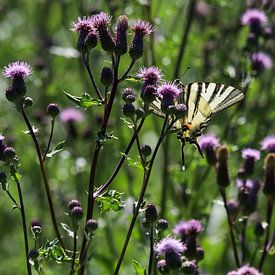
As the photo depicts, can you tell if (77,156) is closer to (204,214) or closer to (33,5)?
(204,214)

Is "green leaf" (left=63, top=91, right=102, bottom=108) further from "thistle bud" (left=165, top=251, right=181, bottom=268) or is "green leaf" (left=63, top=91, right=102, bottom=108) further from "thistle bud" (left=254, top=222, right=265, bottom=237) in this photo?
"thistle bud" (left=254, top=222, right=265, bottom=237)

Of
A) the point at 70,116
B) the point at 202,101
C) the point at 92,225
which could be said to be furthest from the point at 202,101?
the point at 70,116

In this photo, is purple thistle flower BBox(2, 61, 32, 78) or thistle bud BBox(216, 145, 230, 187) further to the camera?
thistle bud BBox(216, 145, 230, 187)

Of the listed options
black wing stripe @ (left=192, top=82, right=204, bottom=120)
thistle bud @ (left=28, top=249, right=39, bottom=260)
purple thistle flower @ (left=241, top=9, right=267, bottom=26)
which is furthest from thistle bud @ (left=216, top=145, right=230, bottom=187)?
purple thistle flower @ (left=241, top=9, right=267, bottom=26)

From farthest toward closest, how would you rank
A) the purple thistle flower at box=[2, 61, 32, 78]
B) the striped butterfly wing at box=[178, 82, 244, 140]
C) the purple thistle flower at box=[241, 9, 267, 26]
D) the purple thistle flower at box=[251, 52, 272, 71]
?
the purple thistle flower at box=[241, 9, 267, 26]
the purple thistle flower at box=[251, 52, 272, 71]
the striped butterfly wing at box=[178, 82, 244, 140]
the purple thistle flower at box=[2, 61, 32, 78]

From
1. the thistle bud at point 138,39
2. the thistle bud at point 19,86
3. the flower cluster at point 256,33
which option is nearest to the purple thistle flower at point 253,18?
the flower cluster at point 256,33

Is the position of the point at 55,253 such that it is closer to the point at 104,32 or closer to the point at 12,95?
the point at 12,95

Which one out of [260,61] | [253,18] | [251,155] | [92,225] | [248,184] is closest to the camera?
[92,225]
